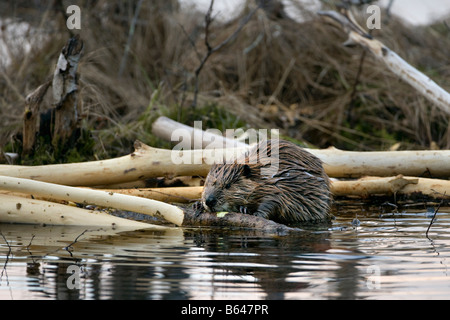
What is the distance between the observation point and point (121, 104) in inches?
360

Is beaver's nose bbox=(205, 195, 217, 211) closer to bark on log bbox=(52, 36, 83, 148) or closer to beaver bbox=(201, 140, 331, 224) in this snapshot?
beaver bbox=(201, 140, 331, 224)

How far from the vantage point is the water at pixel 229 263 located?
3.16 metres

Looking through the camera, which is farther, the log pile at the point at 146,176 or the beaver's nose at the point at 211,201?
the beaver's nose at the point at 211,201

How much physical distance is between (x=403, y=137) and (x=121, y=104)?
12.4ft

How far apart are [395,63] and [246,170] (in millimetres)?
3037

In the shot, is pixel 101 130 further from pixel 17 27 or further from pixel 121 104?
pixel 17 27

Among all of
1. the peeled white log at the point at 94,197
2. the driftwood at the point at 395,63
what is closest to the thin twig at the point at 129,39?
the driftwood at the point at 395,63

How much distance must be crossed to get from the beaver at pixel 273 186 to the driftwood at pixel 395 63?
219 centimetres

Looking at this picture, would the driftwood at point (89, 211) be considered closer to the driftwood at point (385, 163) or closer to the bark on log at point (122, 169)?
the bark on log at point (122, 169)

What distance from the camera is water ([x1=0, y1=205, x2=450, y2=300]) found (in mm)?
3164

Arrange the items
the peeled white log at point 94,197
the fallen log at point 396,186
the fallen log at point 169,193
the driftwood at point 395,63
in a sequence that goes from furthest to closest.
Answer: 1. the driftwood at point 395,63
2. the fallen log at point 396,186
3. the fallen log at point 169,193
4. the peeled white log at point 94,197
